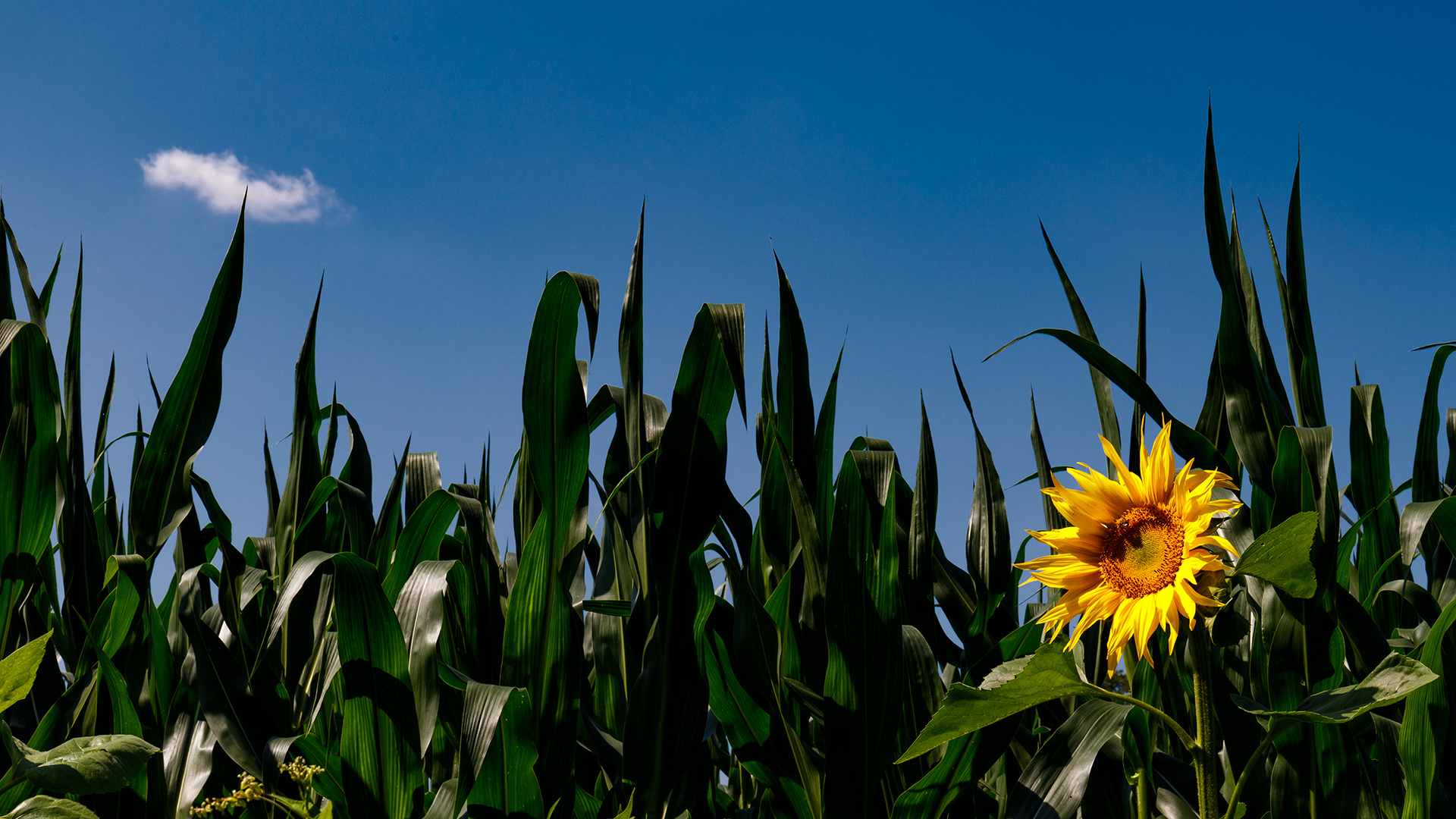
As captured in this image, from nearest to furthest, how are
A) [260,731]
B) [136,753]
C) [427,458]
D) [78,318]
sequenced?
[136,753], [260,731], [78,318], [427,458]

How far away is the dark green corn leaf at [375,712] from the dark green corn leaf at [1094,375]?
0.78 metres

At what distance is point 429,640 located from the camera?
0.89 m

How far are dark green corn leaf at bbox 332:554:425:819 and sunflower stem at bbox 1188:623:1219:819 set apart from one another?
27.1 inches

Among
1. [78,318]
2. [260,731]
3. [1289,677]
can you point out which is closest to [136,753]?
[260,731]

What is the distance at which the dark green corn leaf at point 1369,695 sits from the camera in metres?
0.55

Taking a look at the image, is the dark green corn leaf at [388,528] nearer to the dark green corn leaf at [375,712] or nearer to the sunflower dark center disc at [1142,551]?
the dark green corn leaf at [375,712]

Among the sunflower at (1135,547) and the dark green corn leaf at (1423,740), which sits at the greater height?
the sunflower at (1135,547)

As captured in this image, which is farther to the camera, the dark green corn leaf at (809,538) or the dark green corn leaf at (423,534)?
the dark green corn leaf at (423,534)

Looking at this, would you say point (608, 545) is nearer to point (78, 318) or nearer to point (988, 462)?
point (988, 462)

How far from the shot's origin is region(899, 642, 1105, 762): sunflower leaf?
0.62 metres

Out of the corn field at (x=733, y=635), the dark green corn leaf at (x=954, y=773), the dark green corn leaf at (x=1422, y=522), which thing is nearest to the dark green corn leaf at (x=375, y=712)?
the corn field at (x=733, y=635)

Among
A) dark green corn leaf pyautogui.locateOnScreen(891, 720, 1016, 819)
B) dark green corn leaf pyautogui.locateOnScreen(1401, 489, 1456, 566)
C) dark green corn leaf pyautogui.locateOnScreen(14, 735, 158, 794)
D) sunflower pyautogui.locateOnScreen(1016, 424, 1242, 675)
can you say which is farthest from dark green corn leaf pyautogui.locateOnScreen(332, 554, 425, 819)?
dark green corn leaf pyautogui.locateOnScreen(1401, 489, 1456, 566)

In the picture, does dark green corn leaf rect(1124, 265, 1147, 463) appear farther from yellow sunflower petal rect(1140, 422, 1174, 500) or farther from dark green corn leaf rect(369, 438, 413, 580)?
dark green corn leaf rect(369, 438, 413, 580)

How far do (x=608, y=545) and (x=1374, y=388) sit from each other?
899mm
